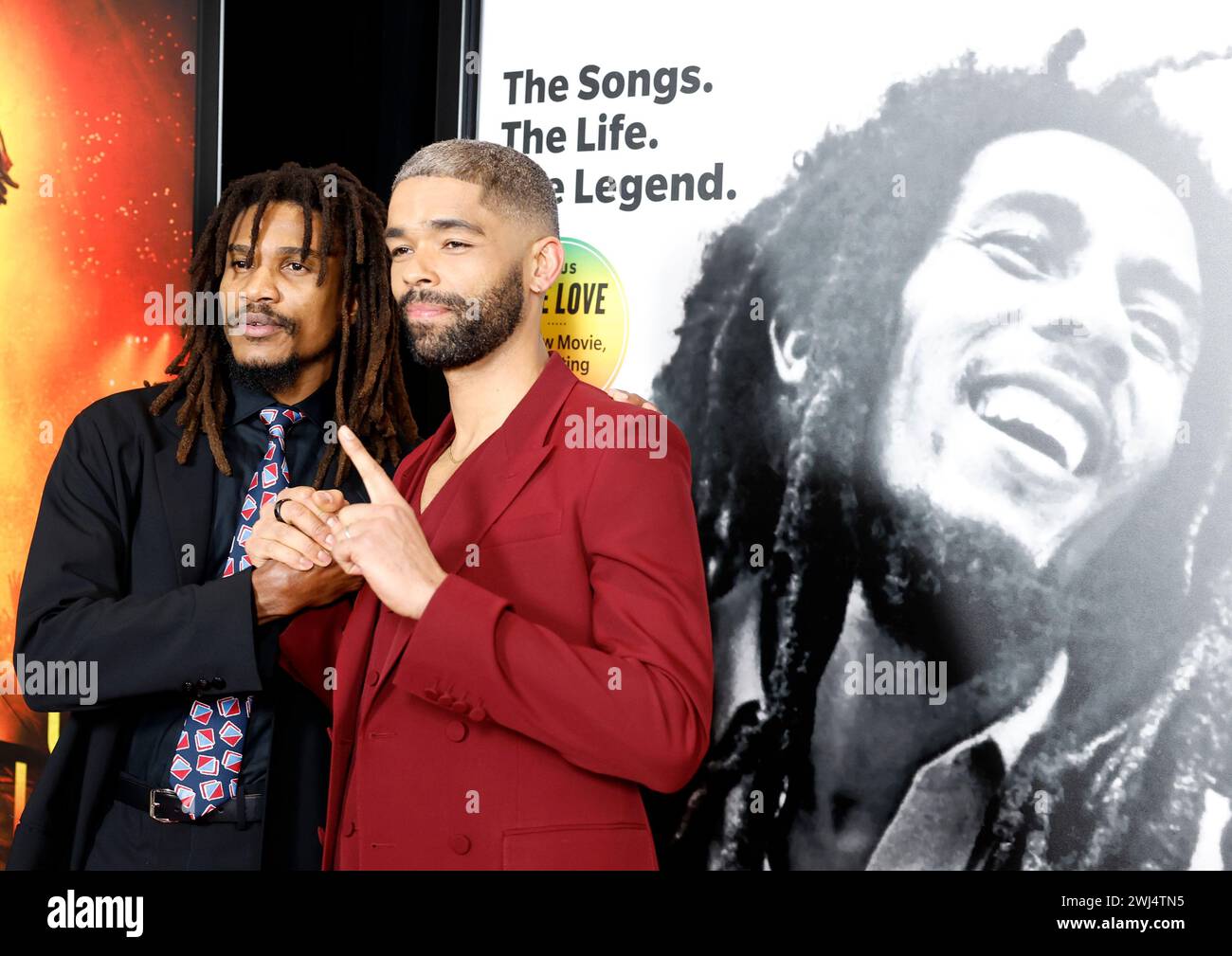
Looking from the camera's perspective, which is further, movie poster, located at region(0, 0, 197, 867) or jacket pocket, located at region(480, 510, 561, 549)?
movie poster, located at region(0, 0, 197, 867)

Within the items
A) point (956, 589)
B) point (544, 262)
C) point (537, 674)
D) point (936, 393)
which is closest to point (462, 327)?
point (544, 262)

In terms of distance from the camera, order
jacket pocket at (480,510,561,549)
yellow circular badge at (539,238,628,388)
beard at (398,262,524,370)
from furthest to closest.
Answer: yellow circular badge at (539,238,628,388), beard at (398,262,524,370), jacket pocket at (480,510,561,549)

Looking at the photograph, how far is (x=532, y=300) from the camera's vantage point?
92.7 inches

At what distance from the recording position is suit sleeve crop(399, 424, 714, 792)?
1.92 meters

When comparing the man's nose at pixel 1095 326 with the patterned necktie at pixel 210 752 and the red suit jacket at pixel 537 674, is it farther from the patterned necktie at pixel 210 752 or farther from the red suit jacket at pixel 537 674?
the patterned necktie at pixel 210 752

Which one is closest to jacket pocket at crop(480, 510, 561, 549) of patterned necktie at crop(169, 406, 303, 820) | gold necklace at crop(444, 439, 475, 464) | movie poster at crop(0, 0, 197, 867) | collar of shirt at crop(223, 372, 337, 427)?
gold necklace at crop(444, 439, 475, 464)

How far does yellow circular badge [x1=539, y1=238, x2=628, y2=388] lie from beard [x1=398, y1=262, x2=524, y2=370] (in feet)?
3.44

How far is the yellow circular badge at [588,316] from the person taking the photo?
11.0 ft

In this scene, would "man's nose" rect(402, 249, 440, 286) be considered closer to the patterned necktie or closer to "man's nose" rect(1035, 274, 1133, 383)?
the patterned necktie

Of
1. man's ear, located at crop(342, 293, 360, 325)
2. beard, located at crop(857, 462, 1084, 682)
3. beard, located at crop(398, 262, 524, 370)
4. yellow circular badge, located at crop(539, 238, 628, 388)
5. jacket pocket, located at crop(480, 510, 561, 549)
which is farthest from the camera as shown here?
yellow circular badge, located at crop(539, 238, 628, 388)

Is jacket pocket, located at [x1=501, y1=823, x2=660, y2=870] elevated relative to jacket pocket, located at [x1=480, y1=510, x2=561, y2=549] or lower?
lower

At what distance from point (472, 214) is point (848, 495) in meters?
1.25
